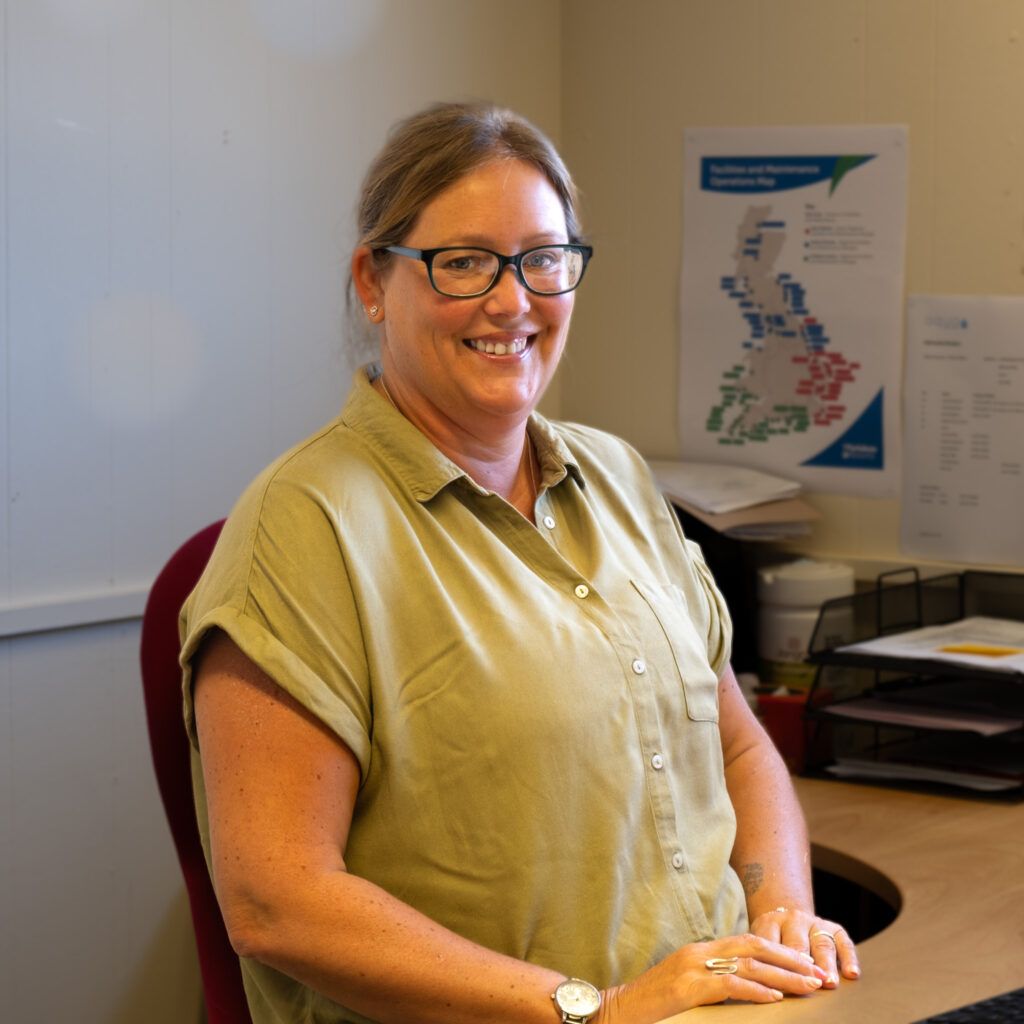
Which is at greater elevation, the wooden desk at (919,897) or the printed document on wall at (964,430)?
the printed document on wall at (964,430)

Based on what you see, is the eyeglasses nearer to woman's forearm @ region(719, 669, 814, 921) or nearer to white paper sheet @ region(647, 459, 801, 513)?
woman's forearm @ region(719, 669, 814, 921)

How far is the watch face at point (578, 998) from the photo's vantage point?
118 centimetres

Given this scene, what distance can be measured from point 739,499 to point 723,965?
1293 millimetres

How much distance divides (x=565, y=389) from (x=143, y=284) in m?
1.02

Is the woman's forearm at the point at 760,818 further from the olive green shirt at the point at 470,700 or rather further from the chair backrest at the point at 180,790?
the chair backrest at the point at 180,790

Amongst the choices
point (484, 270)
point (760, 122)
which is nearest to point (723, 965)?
point (484, 270)

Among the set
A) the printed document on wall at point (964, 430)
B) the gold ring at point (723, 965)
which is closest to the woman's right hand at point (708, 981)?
the gold ring at point (723, 965)

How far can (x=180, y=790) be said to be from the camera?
4.97 feet

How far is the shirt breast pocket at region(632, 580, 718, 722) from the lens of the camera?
1432 millimetres

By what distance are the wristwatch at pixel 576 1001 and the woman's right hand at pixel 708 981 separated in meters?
0.01

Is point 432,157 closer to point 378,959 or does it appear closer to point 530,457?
point 530,457

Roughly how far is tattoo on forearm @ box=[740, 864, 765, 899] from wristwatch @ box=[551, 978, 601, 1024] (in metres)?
0.31

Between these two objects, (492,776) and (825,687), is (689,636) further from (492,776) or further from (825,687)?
(825,687)

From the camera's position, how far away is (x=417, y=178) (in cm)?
137
